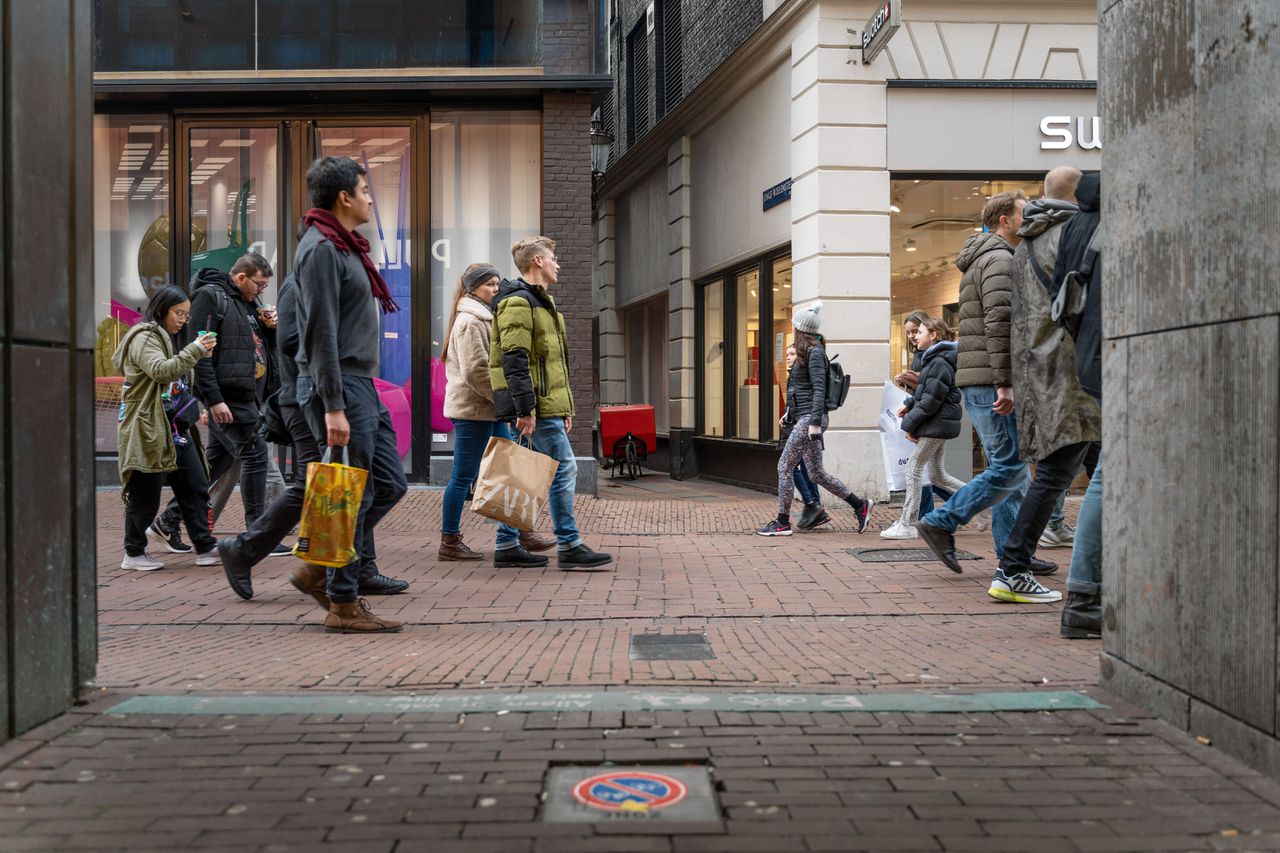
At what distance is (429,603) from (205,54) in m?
8.85

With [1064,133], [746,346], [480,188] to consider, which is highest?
[1064,133]

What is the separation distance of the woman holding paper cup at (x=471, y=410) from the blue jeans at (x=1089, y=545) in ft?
11.3

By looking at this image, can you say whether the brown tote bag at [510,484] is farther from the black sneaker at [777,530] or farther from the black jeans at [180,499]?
the black sneaker at [777,530]

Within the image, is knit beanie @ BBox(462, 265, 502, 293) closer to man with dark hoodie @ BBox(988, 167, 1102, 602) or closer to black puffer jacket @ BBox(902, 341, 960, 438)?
black puffer jacket @ BBox(902, 341, 960, 438)

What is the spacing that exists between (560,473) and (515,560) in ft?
2.10

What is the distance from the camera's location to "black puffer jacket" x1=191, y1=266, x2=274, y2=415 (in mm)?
7562

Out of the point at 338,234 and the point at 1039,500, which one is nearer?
the point at 338,234

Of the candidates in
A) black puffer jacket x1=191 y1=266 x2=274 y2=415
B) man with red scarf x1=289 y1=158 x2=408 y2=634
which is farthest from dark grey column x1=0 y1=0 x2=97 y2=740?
black puffer jacket x1=191 y1=266 x2=274 y2=415

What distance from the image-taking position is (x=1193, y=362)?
3.72m

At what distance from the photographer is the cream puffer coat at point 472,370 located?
7660mm

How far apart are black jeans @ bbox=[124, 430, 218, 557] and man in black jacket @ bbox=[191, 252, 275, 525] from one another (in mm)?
248

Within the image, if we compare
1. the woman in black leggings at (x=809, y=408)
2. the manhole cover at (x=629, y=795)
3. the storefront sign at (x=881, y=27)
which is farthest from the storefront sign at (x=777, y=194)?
the manhole cover at (x=629, y=795)

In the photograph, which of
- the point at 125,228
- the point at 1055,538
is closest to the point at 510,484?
the point at 1055,538

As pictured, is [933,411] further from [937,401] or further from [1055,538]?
[1055,538]
